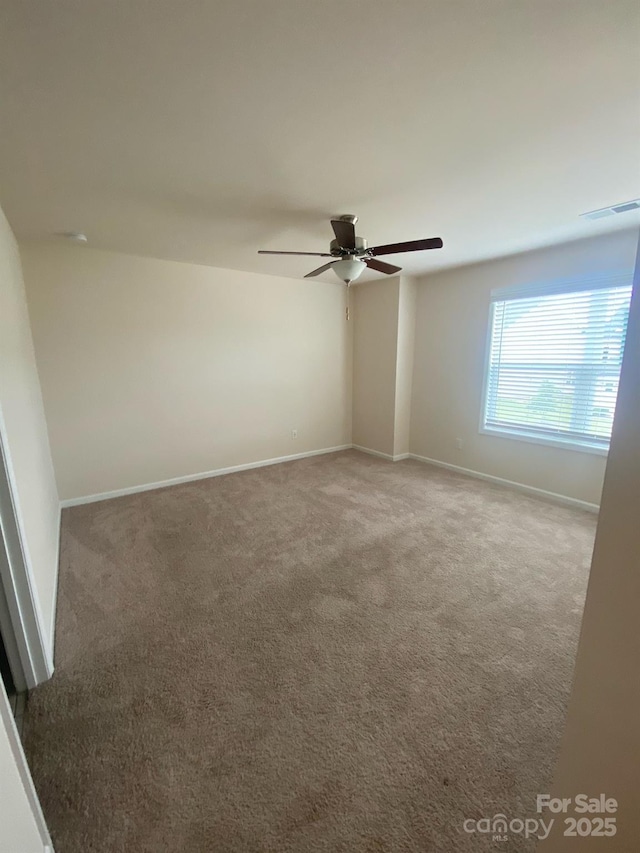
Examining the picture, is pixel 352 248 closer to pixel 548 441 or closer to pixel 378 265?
pixel 378 265

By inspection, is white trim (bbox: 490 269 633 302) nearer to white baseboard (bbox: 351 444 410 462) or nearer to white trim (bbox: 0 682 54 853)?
white baseboard (bbox: 351 444 410 462)

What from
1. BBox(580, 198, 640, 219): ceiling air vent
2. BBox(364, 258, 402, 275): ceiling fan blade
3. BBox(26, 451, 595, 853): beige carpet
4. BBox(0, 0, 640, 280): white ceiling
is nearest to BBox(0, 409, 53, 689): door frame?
BBox(26, 451, 595, 853): beige carpet

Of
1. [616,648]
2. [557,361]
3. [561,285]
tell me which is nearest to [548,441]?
[557,361]

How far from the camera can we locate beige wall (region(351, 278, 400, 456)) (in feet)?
15.4

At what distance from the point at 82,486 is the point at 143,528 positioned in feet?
3.41

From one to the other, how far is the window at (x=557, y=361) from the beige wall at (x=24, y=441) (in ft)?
13.1

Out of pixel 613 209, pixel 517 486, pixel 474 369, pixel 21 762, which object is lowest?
pixel 517 486

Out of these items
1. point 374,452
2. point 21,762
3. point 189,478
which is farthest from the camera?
point 374,452

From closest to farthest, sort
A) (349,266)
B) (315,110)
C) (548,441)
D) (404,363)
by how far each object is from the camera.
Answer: (315,110) → (349,266) → (548,441) → (404,363)

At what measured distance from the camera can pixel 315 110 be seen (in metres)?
1.51

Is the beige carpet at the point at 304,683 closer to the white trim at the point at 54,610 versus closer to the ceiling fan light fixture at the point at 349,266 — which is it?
the white trim at the point at 54,610

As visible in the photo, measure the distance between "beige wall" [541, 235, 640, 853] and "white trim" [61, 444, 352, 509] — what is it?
3.96 metres

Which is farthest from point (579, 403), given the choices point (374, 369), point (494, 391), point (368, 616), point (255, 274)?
point (255, 274)

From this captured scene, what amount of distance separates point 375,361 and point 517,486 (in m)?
2.37
